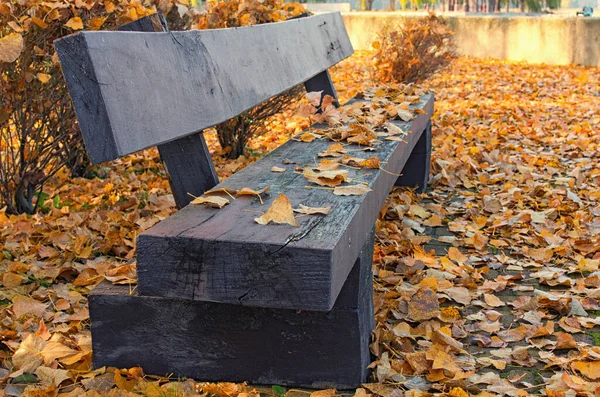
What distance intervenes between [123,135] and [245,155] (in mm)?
3516

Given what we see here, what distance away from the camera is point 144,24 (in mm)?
2006

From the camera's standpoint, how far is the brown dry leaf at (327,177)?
2137 mm

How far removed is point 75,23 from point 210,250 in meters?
1.81

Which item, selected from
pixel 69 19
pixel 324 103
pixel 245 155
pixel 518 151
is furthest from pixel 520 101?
pixel 69 19

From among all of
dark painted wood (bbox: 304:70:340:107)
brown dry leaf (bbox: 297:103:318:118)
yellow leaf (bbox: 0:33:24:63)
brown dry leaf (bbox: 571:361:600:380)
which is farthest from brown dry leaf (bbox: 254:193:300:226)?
dark painted wood (bbox: 304:70:340:107)

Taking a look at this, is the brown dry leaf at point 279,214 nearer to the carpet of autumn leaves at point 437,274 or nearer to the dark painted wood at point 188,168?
the dark painted wood at point 188,168

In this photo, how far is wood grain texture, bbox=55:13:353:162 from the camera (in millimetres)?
1611

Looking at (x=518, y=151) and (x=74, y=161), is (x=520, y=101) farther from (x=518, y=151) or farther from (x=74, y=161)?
(x=74, y=161)

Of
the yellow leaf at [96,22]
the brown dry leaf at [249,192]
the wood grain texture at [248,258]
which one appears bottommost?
the wood grain texture at [248,258]

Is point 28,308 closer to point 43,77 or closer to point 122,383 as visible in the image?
point 122,383

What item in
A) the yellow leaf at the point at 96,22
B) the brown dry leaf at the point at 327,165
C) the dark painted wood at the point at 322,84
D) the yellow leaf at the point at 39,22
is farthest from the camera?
the dark painted wood at the point at 322,84

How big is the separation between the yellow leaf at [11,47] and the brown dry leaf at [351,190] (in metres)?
1.50

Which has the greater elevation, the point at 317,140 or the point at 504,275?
the point at 317,140

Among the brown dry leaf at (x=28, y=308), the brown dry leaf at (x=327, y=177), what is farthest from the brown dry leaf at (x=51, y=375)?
the brown dry leaf at (x=327, y=177)
